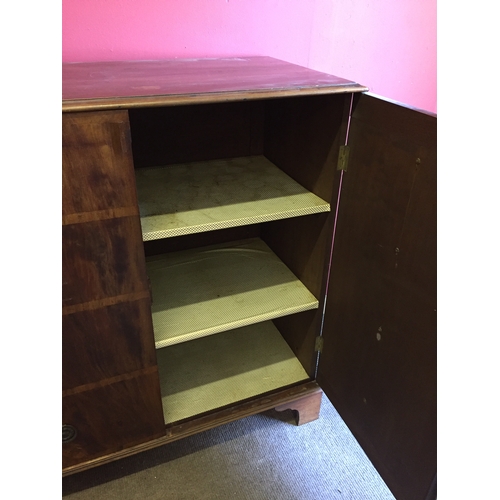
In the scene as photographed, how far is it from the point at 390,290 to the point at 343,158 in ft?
1.07

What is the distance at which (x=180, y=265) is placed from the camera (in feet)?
4.50

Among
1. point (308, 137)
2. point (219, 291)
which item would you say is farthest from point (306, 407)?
point (308, 137)

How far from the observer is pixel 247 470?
49.3 inches

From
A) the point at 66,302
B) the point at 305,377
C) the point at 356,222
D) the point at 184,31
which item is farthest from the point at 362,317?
the point at 184,31

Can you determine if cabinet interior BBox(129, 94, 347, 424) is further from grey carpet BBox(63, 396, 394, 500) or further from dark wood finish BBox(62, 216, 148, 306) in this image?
grey carpet BBox(63, 396, 394, 500)

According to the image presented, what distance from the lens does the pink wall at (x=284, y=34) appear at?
1063mm

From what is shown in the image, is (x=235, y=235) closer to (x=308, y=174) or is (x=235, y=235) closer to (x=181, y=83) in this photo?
(x=308, y=174)

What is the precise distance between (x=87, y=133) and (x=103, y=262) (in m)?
0.26

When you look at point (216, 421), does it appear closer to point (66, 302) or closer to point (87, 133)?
point (66, 302)

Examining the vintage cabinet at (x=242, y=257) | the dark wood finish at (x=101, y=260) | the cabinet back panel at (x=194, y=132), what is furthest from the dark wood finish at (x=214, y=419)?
the cabinet back panel at (x=194, y=132)

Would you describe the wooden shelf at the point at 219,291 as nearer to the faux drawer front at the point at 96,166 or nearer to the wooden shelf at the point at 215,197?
the wooden shelf at the point at 215,197

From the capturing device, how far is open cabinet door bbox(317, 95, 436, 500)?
0.78 metres

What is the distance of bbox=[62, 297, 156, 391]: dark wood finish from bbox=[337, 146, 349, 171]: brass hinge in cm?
56

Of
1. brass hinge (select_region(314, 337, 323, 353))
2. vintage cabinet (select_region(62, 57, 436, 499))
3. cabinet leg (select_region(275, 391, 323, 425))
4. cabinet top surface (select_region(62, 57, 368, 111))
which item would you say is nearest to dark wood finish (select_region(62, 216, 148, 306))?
vintage cabinet (select_region(62, 57, 436, 499))
